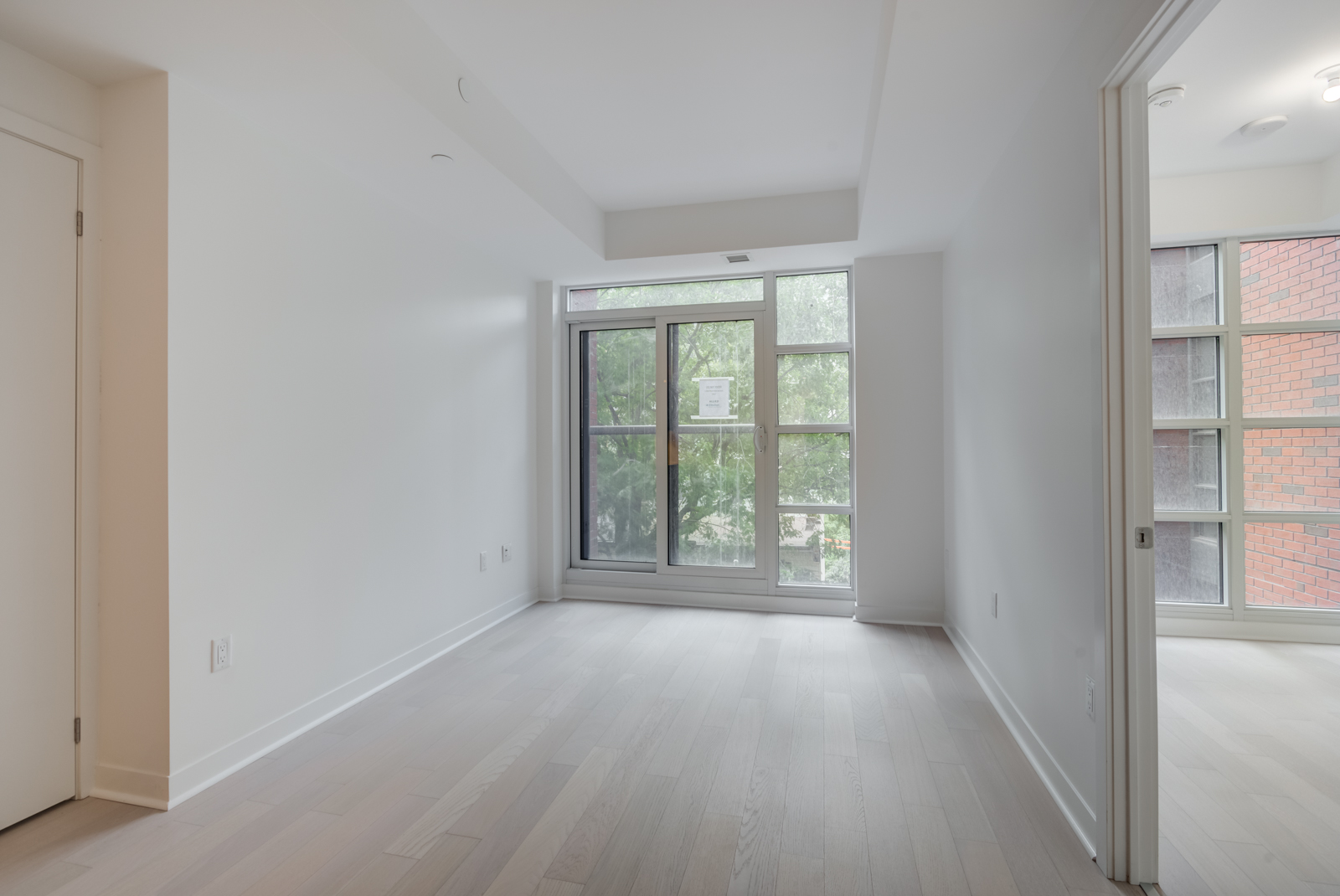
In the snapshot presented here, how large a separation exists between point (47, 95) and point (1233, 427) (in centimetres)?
573

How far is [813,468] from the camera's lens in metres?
4.45

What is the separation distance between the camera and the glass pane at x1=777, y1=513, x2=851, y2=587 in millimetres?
4406

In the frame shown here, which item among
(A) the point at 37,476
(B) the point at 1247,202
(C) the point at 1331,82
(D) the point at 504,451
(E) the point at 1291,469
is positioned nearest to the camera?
(A) the point at 37,476

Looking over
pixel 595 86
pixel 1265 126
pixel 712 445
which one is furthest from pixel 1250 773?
pixel 595 86

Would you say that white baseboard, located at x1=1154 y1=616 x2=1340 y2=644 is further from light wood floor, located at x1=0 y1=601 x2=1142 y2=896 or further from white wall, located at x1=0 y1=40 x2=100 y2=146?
white wall, located at x1=0 y1=40 x2=100 y2=146

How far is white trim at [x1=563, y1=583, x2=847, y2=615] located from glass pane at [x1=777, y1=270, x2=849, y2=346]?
1848mm

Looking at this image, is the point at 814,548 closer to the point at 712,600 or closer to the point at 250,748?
the point at 712,600

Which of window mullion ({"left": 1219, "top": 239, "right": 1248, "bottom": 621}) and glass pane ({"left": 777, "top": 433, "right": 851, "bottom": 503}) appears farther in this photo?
glass pane ({"left": 777, "top": 433, "right": 851, "bottom": 503})

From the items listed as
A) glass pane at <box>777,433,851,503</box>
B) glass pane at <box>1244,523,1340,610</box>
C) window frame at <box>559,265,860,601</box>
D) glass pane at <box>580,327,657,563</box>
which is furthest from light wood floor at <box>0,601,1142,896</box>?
glass pane at <box>1244,523,1340,610</box>

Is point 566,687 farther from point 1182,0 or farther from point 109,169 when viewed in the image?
point 1182,0

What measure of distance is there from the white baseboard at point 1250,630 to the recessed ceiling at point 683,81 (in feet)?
10.9

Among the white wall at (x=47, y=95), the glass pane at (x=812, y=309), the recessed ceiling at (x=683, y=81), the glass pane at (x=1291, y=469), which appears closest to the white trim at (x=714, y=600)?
the glass pane at (x=812, y=309)

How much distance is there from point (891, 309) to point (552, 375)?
8.08ft

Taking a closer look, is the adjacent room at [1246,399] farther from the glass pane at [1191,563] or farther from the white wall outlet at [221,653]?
the white wall outlet at [221,653]
